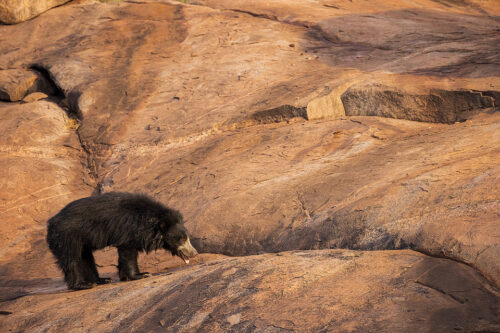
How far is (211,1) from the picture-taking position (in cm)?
1348

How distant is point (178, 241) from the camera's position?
18.4 feet

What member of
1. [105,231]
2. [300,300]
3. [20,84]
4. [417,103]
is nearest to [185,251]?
[105,231]

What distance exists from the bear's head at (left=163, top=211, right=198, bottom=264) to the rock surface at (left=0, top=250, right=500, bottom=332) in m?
0.76

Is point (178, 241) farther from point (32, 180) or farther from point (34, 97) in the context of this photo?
point (34, 97)

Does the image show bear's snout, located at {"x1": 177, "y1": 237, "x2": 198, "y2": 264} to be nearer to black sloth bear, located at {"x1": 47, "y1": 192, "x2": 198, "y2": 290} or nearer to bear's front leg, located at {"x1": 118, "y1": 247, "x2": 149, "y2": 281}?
black sloth bear, located at {"x1": 47, "y1": 192, "x2": 198, "y2": 290}

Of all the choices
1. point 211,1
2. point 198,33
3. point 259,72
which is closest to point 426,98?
point 259,72

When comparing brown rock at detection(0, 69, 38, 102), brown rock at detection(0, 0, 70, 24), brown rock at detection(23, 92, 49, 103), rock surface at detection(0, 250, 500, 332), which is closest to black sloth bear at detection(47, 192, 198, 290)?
rock surface at detection(0, 250, 500, 332)

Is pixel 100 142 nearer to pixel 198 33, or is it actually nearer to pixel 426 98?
pixel 198 33

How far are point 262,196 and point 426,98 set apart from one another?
338 cm

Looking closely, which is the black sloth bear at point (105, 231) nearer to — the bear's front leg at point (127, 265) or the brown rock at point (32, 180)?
the bear's front leg at point (127, 265)

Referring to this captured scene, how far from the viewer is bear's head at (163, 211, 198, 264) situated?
5.55 meters

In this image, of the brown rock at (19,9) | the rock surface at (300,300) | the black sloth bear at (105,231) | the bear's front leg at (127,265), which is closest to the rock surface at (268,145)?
the rock surface at (300,300)

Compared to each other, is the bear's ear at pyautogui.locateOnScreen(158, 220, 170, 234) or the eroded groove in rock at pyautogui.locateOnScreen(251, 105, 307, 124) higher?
the eroded groove in rock at pyautogui.locateOnScreen(251, 105, 307, 124)

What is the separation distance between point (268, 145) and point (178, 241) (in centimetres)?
270
